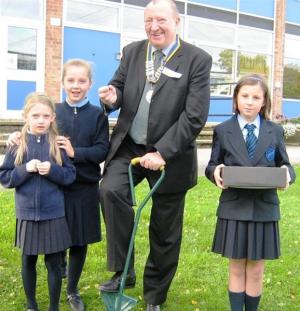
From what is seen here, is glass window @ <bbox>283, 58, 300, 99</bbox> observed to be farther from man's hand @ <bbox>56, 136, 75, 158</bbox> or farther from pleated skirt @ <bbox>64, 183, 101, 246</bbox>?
man's hand @ <bbox>56, 136, 75, 158</bbox>

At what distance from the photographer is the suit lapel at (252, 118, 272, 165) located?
11.9 ft

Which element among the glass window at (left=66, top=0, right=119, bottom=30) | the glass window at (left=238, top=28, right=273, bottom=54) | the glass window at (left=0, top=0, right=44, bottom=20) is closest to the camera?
the glass window at (left=0, top=0, right=44, bottom=20)

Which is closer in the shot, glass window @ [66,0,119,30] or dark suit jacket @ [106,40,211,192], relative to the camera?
dark suit jacket @ [106,40,211,192]

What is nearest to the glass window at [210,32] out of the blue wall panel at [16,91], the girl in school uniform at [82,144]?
the blue wall panel at [16,91]

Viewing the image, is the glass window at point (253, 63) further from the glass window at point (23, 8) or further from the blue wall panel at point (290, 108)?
the glass window at point (23, 8)

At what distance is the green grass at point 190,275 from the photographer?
436cm

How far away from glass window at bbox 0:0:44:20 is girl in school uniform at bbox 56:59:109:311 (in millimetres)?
9997

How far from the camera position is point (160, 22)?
12.2 ft

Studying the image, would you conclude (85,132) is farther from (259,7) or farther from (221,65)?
(259,7)

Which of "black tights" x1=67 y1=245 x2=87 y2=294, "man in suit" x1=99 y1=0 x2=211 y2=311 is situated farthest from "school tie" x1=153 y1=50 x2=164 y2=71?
"black tights" x1=67 y1=245 x2=87 y2=294

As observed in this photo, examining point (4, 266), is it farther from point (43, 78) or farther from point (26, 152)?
point (43, 78)

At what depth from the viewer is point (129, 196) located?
152 inches

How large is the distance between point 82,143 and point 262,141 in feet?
4.04

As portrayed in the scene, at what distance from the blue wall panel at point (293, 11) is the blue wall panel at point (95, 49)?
7.58m
